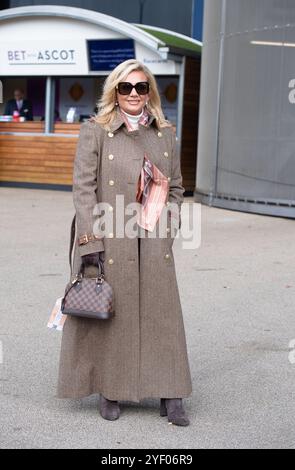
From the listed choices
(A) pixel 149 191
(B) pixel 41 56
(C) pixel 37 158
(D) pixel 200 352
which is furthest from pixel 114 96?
(B) pixel 41 56

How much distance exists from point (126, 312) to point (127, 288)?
0.13 metres

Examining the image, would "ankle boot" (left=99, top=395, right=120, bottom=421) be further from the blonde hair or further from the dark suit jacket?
the dark suit jacket

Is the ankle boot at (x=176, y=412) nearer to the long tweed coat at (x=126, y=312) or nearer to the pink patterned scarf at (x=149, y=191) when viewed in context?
the long tweed coat at (x=126, y=312)

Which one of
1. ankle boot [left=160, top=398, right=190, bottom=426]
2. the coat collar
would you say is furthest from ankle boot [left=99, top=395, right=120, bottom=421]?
the coat collar

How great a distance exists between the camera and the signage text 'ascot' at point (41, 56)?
63.2 ft

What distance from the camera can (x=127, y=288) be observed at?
4949 mm

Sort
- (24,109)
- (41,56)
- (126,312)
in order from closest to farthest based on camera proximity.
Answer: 1. (126,312)
2. (41,56)
3. (24,109)

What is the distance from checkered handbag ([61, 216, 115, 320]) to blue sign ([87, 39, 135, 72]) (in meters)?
14.1

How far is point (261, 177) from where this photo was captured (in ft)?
47.7

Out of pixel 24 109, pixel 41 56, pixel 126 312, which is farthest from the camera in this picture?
pixel 24 109

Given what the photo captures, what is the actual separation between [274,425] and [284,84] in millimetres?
→ 9763

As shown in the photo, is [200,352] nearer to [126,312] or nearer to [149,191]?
[126,312]

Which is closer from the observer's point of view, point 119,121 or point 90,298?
point 90,298

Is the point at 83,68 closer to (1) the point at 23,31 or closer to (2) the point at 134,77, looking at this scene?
(1) the point at 23,31
